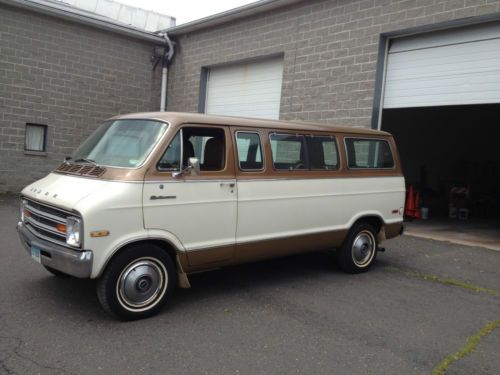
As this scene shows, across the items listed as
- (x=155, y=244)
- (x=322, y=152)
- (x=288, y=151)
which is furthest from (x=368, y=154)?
(x=155, y=244)

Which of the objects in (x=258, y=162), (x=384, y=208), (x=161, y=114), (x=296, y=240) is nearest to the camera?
(x=161, y=114)

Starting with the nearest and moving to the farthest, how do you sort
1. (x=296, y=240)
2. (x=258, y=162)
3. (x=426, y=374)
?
(x=426, y=374), (x=258, y=162), (x=296, y=240)

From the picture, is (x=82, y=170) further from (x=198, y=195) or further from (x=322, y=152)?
(x=322, y=152)

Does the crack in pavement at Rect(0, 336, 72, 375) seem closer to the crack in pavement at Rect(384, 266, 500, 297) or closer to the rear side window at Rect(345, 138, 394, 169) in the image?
the rear side window at Rect(345, 138, 394, 169)

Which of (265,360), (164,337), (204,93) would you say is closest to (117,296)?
(164,337)

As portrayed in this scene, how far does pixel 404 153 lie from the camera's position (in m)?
16.9

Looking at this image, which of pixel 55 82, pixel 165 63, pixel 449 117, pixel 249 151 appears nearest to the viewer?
pixel 249 151

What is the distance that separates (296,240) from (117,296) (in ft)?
7.52

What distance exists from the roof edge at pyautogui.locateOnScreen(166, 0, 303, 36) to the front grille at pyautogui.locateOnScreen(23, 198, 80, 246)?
851 cm

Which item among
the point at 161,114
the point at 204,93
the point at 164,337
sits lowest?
the point at 164,337

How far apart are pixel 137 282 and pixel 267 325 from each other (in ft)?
4.25

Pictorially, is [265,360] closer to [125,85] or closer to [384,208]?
[384,208]

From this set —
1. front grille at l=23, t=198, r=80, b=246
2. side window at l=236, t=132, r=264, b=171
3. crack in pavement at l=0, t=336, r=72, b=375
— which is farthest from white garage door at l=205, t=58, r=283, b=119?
crack in pavement at l=0, t=336, r=72, b=375

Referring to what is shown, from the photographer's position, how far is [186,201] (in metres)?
4.62
